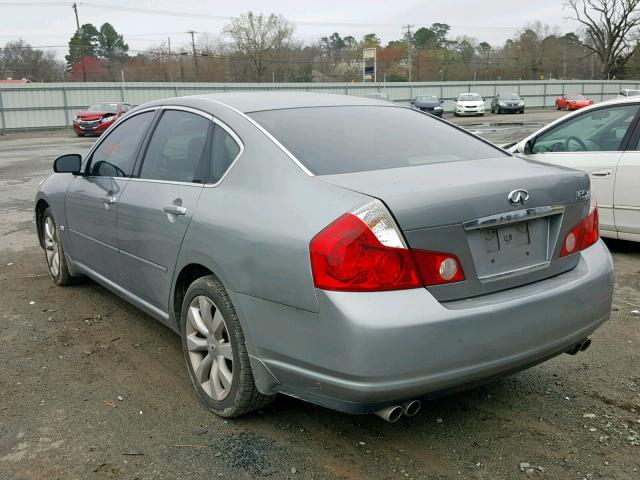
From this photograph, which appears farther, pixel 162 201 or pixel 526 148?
pixel 526 148

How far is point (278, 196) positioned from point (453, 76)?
94378 mm

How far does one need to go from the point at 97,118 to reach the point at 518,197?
28199 millimetres

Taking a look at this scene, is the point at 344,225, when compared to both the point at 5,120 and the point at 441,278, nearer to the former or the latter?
the point at 441,278

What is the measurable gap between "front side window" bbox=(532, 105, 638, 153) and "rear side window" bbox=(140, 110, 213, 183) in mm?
4289

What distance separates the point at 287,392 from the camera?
8.91 ft

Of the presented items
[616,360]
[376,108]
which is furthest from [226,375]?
[616,360]

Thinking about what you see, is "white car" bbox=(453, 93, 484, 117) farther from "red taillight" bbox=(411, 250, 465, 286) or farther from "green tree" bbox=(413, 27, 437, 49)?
"green tree" bbox=(413, 27, 437, 49)

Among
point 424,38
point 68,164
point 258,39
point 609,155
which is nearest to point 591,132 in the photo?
point 609,155

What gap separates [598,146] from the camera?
6.21 m

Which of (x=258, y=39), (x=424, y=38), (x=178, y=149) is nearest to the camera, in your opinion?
(x=178, y=149)

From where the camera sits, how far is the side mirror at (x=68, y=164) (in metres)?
4.62

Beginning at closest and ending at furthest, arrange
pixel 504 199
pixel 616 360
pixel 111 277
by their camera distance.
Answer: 1. pixel 504 199
2. pixel 616 360
3. pixel 111 277

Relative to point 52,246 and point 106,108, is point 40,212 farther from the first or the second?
point 106,108

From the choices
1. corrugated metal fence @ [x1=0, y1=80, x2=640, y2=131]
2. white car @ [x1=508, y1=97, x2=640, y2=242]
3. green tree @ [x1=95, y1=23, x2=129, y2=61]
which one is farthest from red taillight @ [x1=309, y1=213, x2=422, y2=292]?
green tree @ [x1=95, y1=23, x2=129, y2=61]
